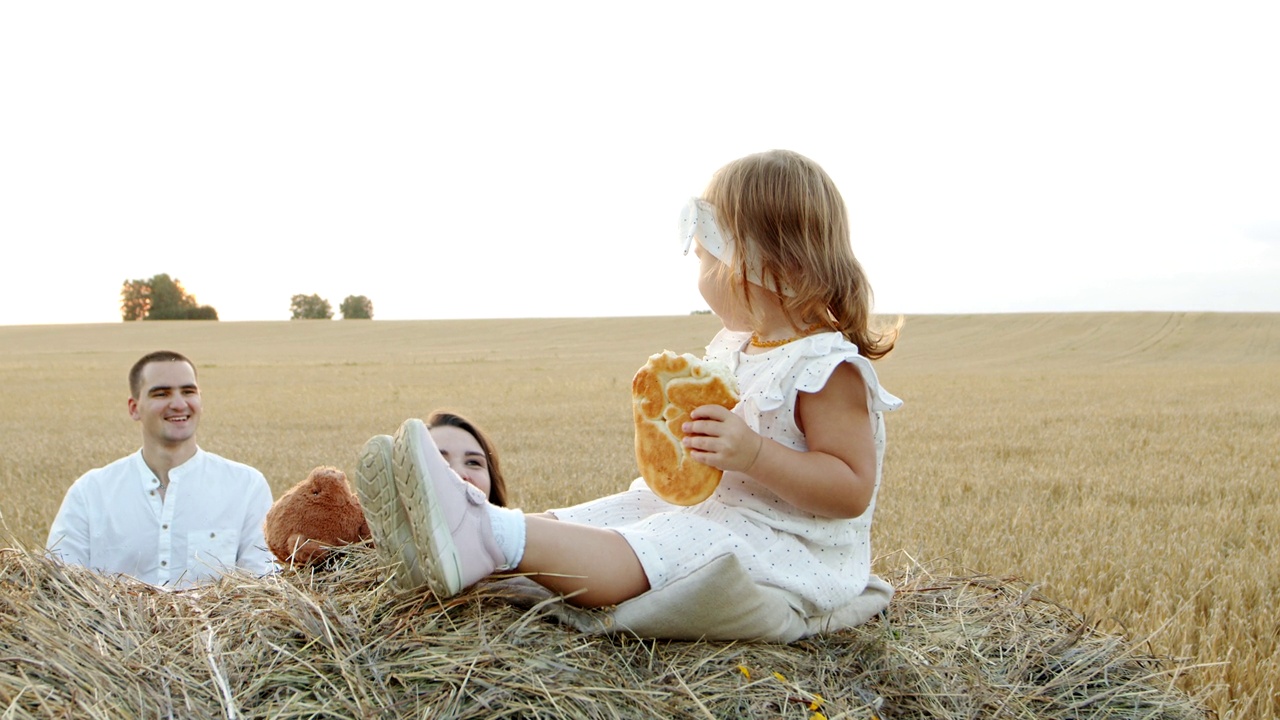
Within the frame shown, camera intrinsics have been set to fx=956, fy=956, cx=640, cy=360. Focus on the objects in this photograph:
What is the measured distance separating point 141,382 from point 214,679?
7.91 ft

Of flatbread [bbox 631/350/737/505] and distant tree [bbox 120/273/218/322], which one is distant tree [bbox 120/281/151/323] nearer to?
distant tree [bbox 120/273/218/322]

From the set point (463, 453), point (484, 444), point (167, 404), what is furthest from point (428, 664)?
point (167, 404)

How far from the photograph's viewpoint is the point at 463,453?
11.4 ft

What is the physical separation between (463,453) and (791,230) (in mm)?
1518

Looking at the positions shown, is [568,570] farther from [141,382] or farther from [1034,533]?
[1034,533]

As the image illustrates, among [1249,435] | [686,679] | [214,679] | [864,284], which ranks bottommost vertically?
[1249,435]

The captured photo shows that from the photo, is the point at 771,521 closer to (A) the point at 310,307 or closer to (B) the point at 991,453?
(B) the point at 991,453

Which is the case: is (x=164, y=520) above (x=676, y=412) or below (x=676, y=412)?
below

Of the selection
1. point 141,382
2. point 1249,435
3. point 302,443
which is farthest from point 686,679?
point 1249,435

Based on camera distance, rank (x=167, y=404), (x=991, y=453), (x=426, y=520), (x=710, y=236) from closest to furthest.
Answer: (x=426, y=520) < (x=710, y=236) < (x=167, y=404) < (x=991, y=453)

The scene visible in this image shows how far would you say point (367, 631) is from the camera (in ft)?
6.49

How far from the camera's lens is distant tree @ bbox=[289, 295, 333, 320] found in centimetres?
7812

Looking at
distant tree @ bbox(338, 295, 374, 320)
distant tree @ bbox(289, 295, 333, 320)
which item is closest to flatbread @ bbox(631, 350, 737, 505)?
distant tree @ bbox(338, 295, 374, 320)

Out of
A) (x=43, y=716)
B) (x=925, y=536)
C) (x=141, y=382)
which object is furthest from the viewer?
(x=925, y=536)
